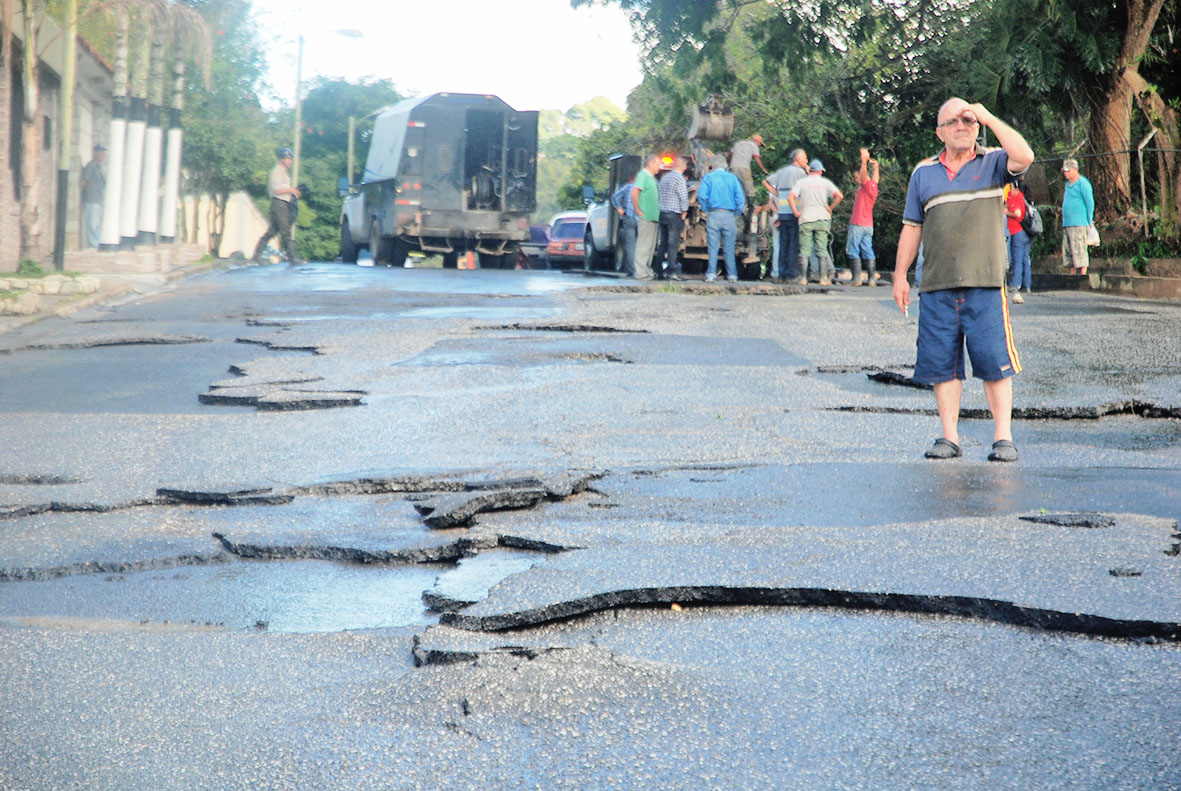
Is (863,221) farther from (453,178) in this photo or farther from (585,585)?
(585,585)

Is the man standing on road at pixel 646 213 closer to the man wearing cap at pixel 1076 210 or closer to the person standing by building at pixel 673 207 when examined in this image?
the person standing by building at pixel 673 207

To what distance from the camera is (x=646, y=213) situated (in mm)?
20625

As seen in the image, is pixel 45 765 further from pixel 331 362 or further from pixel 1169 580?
pixel 331 362

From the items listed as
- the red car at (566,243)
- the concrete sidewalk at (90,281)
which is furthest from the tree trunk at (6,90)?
the red car at (566,243)

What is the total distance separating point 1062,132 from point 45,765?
22.1 m

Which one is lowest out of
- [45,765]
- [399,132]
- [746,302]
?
[45,765]

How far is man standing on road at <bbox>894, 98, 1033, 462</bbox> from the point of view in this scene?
6.42 meters

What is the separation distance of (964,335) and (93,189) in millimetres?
24215

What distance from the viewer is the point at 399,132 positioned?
86.7 ft

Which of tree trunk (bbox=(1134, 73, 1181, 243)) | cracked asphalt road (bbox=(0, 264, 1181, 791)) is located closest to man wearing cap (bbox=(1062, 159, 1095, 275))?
tree trunk (bbox=(1134, 73, 1181, 243))

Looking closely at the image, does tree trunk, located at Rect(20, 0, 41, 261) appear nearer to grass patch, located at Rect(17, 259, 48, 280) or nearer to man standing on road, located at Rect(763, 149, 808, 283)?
grass patch, located at Rect(17, 259, 48, 280)

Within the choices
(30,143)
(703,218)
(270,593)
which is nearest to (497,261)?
(703,218)

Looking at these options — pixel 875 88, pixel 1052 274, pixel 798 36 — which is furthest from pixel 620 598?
pixel 875 88

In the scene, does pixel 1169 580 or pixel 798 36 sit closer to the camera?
pixel 1169 580
